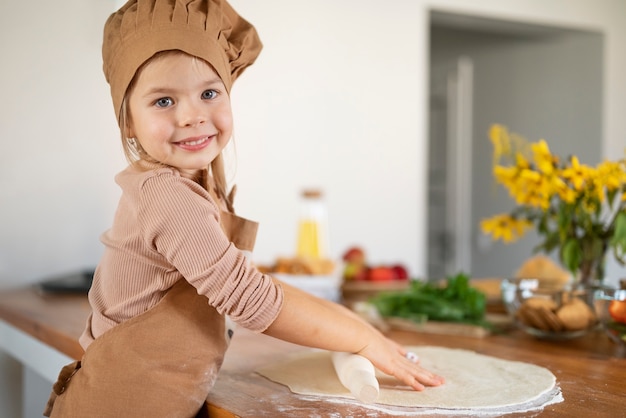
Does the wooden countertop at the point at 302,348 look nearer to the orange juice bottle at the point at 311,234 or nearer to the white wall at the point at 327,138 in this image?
the white wall at the point at 327,138

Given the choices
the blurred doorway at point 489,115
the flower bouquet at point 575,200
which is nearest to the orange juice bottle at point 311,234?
the flower bouquet at point 575,200

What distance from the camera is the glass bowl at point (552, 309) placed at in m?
1.27

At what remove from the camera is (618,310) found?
1.16 m

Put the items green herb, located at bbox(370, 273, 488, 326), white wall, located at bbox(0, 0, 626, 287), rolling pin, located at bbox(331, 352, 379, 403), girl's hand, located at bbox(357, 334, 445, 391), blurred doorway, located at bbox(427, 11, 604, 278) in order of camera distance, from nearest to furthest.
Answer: rolling pin, located at bbox(331, 352, 379, 403) < girl's hand, located at bbox(357, 334, 445, 391) < green herb, located at bbox(370, 273, 488, 326) < white wall, located at bbox(0, 0, 626, 287) < blurred doorway, located at bbox(427, 11, 604, 278)

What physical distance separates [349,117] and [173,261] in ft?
7.64

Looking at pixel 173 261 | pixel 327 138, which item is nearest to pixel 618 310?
pixel 173 261

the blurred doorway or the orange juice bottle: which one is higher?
the blurred doorway

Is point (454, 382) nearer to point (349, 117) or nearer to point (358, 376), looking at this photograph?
point (358, 376)

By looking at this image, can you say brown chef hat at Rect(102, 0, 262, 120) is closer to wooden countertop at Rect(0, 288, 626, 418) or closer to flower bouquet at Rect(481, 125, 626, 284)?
wooden countertop at Rect(0, 288, 626, 418)

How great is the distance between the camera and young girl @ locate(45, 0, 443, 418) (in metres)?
0.88

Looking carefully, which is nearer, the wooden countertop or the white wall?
the wooden countertop

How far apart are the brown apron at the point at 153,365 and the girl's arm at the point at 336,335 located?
94 mm

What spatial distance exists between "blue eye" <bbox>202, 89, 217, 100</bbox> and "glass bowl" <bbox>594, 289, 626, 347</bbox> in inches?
27.0

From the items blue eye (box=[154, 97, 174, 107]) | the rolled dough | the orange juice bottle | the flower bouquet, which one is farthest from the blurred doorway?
blue eye (box=[154, 97, 174, 107])
